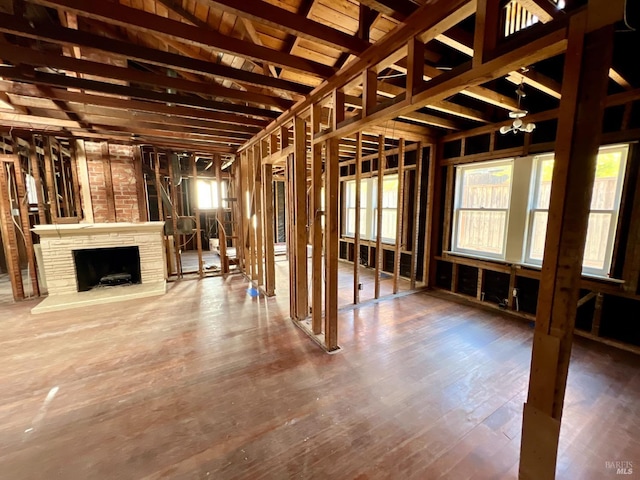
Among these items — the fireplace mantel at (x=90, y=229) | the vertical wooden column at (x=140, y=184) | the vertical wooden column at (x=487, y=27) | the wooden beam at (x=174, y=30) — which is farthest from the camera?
the vertical wooden column at (x=140, y=184)

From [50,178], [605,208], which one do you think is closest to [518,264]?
[605,208]

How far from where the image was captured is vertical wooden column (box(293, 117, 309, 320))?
323cm

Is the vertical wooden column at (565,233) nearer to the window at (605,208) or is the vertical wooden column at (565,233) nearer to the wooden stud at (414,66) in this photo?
the wooden stud at (414,66)

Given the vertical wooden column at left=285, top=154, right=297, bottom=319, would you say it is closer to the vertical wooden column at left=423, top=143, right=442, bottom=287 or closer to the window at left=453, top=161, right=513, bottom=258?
the vertical wooden column at left=423, top=143, right=442, bottom=287

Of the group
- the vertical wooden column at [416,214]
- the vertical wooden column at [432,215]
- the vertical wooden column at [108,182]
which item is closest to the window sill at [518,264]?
the vertical wooden column at [432,215]

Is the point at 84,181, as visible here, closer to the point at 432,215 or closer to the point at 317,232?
the point at 317,232

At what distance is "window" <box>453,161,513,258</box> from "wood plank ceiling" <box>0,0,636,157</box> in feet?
2.57

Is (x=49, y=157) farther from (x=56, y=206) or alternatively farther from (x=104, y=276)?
(x=104, y=276)

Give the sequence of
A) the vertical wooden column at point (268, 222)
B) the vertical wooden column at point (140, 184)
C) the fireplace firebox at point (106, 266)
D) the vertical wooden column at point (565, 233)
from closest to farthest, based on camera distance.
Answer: the vertical wooden column at point (565, 233) < the vertical wooden column at point (268, 222) < the fireplace firebox at point (106, 266) < the vertical wooden column at point (140, 184)

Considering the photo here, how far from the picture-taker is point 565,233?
1101 mm

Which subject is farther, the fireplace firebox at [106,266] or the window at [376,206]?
the window at [376,206]

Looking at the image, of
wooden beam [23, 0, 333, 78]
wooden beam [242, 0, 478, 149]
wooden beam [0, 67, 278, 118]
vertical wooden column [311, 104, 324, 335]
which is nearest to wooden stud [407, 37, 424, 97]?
wooden beam [242, 0, 478, 149]

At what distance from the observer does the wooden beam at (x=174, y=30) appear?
1.57m

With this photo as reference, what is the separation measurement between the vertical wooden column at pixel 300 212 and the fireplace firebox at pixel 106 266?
11.1 feet
